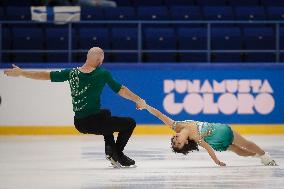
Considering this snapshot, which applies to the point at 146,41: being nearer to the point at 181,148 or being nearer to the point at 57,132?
the point at 57,132

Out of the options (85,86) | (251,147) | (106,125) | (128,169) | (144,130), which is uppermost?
(85,86)

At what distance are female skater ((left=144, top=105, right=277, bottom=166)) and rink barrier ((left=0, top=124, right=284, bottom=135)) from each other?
5.96 metres

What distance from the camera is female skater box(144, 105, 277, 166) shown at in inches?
359

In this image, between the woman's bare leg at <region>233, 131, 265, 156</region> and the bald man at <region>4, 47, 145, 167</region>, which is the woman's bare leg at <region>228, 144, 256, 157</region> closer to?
the woman's bare leg at <region>233, 131, 265, 156</region>

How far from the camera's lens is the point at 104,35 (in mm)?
16812

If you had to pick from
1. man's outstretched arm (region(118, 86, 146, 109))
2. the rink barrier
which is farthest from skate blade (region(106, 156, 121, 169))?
the rink barrier

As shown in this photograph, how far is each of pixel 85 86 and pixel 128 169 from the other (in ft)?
3.66

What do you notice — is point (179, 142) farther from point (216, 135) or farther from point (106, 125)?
point (106, 125)

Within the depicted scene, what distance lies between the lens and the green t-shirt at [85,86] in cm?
944

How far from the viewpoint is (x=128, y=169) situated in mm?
9484

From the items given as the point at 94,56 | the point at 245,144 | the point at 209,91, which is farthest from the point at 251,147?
the point at 209,91

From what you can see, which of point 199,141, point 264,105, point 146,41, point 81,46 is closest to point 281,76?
point 264,105

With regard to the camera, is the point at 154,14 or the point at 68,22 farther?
the point at 154,14

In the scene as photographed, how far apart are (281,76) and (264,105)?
69cm
